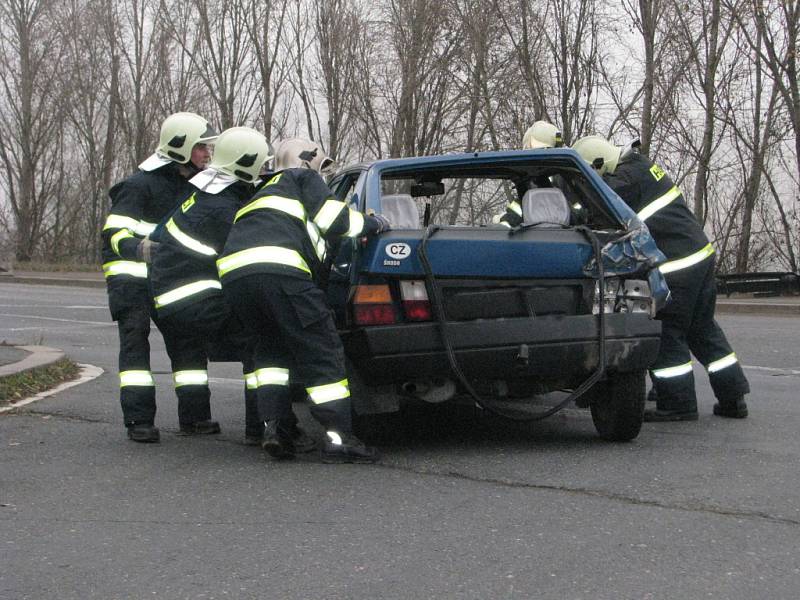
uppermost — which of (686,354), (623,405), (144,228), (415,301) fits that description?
(144,228)

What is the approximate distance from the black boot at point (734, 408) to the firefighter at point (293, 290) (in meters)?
2.58

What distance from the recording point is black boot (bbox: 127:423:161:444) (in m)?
6.23

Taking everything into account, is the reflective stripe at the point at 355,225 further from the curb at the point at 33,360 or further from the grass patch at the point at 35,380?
the curb at the point at 33,360

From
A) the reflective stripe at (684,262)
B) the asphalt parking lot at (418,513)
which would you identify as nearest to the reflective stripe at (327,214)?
A: the asphalt parking lot at (418,513)

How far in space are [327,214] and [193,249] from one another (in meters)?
0.89

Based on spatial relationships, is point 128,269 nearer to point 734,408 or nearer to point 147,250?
point 147,250

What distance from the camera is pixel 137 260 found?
6223 mm

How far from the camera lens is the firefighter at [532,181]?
22.2ft

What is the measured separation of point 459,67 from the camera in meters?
26.0

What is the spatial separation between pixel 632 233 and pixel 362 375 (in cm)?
159

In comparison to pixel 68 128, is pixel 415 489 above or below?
below

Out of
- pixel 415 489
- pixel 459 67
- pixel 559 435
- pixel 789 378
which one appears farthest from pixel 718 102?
pixel 415 489

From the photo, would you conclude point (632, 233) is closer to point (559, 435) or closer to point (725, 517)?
point (559, 435)

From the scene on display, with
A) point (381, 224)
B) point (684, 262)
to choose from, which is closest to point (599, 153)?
point (684, 262)
